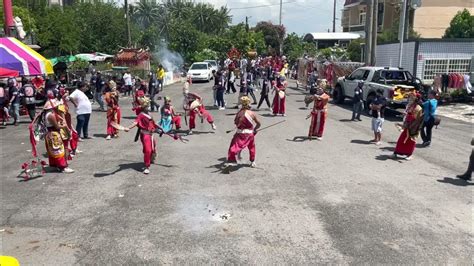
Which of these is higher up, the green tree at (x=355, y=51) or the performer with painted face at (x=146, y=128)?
the green tree at (x=355, y=51)

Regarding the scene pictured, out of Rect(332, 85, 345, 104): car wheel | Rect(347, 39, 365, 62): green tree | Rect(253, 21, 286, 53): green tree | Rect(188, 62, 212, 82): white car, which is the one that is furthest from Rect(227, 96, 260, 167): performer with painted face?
Rect(253, 21, 286, 53): green tree

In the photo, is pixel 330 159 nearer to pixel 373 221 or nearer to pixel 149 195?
pixel 373 221

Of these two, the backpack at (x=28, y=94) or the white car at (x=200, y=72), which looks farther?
the white car at (x=200, y=72)

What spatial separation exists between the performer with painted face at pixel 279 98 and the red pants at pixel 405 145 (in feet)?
21.6

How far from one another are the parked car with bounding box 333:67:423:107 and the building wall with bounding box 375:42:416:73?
6297mm

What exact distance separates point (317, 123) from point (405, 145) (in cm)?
290

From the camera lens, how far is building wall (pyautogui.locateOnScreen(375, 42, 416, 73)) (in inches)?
976

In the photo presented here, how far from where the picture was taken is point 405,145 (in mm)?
10484

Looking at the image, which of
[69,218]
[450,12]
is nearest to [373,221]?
[69,218]

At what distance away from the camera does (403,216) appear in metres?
6.93

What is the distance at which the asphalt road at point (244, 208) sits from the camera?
5.69 m

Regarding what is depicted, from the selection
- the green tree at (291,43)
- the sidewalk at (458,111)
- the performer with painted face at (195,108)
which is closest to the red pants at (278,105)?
the performer with painted face at (195,108)

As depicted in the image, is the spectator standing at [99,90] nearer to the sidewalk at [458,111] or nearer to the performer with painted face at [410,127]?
the performer with painted face at [410,127]

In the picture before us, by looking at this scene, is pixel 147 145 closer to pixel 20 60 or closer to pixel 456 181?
pixel 456 181
